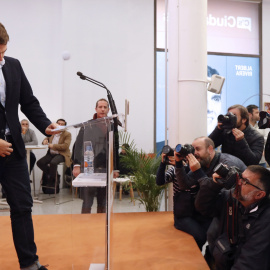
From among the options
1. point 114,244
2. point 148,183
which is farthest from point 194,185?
point 148,183

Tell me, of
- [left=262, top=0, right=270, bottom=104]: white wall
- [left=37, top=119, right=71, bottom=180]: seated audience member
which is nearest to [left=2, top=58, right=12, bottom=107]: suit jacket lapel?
[left=37, top=119, right=71, bottom=180]: seated audience member

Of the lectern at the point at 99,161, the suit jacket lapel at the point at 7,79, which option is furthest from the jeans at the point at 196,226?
the suit jacket lapel at the point at 7,79

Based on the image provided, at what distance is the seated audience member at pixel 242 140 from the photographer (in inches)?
122

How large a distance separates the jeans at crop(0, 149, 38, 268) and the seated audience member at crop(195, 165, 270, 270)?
1.10 metres

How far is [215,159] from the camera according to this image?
298cm

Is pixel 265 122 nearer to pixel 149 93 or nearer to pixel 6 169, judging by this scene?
pixel 6 169

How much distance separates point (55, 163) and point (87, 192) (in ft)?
14.4

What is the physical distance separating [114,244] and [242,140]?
1291 millimetres

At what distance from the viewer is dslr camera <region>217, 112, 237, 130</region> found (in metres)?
3.08

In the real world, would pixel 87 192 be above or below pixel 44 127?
below

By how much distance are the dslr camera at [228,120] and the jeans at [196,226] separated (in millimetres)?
757

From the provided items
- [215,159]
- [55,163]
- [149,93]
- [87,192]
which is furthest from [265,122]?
[149,93]

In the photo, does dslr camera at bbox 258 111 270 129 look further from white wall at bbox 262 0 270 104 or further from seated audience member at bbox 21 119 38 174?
white wall at bbox 262 0 270 104

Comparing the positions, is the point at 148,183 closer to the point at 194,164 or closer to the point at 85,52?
the point at 194,164
